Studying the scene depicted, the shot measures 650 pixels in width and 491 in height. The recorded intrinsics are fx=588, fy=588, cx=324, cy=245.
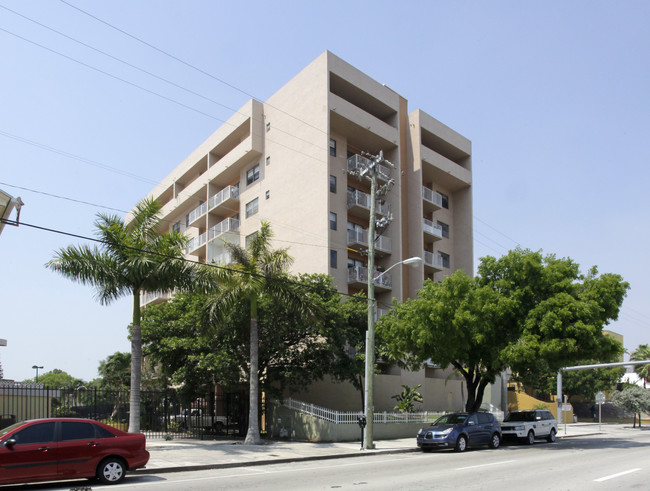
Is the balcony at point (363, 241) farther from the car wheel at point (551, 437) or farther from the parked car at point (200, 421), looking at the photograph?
the car wheel at point (551, 437)

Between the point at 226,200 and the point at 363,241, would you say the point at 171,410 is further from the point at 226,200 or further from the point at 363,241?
the point at 226,200

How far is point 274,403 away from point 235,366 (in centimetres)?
315

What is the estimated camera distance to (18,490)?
1175 centimetres

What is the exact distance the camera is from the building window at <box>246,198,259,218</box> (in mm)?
40909

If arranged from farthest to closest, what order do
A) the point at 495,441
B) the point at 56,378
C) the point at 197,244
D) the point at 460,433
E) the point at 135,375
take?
the point at 56,378, the point at 197,244, the point at 495,441, the point at 460,433, the point at 135,375

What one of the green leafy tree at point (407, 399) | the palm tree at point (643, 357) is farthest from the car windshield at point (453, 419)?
the palm tree at point (643, 357)

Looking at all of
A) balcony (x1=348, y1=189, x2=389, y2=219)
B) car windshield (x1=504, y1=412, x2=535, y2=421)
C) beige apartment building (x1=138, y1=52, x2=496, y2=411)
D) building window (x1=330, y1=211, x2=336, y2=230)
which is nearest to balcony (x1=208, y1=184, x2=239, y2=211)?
beige apartment building (x1=138, y1=52, x2=496, y2=411)

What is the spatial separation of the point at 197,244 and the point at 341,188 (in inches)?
636

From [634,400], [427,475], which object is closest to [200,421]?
[427,475]

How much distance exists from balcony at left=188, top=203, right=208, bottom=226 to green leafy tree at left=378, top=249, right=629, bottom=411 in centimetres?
2403

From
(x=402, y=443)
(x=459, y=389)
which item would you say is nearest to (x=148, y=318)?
(x=402, y=443)

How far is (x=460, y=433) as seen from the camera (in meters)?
21.8

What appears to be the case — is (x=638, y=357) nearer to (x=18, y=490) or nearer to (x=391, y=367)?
(x=391, y=367)

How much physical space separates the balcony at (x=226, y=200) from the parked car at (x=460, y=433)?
988 inches
